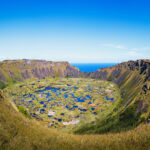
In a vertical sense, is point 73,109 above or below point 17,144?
below

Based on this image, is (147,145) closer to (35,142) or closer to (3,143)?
(35,142)

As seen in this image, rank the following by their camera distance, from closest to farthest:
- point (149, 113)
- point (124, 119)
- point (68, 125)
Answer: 1. point (149, 113)
2. point (124, 119)
3. point (68, 125)

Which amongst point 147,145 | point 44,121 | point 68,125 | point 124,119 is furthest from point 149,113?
point 44,121

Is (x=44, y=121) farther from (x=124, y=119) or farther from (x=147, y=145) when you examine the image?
(x=147, y=145)

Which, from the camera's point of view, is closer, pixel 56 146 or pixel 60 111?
pixel 56 146

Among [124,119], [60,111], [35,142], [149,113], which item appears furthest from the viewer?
[60,111]

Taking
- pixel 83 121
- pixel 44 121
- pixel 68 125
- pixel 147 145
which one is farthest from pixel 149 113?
pixel 44 121

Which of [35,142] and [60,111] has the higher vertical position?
[35,142]

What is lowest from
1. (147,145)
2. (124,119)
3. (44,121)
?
(44,121)

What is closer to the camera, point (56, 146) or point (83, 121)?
point (56, 146)
